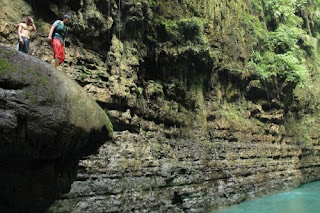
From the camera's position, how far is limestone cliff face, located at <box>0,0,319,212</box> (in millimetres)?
8289

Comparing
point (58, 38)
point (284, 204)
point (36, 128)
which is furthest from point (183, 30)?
point (36, 128)

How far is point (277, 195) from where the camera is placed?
49.9ft

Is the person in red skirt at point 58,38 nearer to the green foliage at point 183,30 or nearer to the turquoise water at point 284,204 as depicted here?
the green foliage at point 183,30

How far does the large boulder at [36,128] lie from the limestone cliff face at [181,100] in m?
2.56

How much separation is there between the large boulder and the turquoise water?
8.17m

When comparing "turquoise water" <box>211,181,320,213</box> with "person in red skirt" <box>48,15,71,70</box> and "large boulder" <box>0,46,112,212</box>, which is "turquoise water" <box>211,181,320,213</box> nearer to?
"large boulder" <box>0,46,112,212</box>

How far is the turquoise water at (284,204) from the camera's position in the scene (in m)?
11.8

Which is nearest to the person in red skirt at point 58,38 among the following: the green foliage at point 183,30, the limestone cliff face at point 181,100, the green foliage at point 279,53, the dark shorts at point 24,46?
the dark shorts at point 24,46

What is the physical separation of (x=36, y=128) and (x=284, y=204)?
1215cm

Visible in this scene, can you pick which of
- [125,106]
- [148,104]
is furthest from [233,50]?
[125,106]

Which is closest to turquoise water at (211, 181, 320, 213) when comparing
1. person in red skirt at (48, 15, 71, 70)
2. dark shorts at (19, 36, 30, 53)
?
person in red skirt at (48, 15, 71, 70)

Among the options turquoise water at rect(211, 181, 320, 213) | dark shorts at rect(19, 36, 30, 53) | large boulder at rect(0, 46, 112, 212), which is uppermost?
dark shorts at rect(19, 36, 30, 53)

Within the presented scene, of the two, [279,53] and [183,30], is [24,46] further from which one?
[279,53]

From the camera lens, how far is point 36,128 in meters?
3.93
